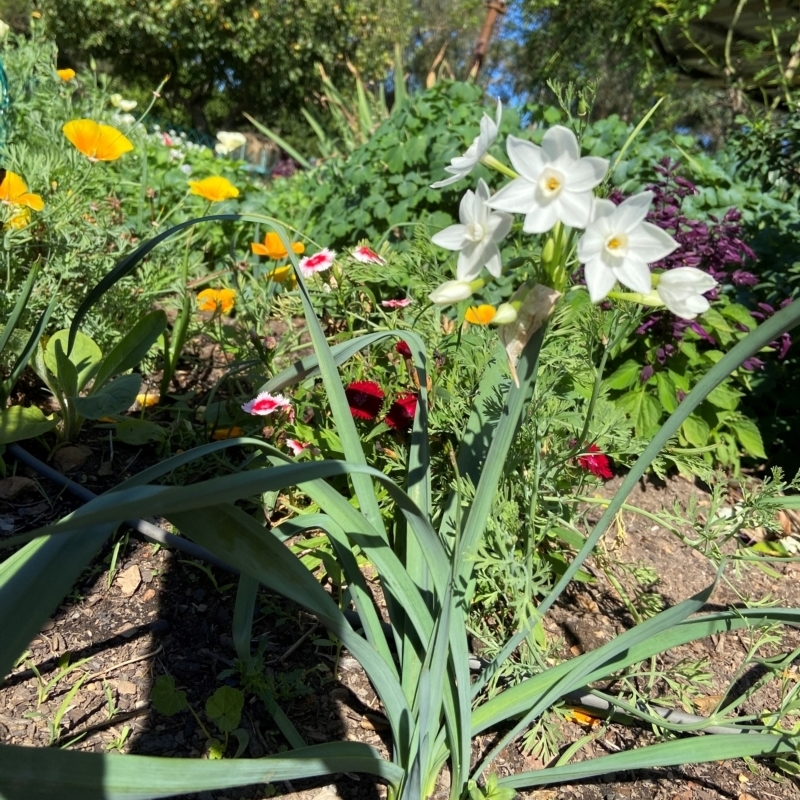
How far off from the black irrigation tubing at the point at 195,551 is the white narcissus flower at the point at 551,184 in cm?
63

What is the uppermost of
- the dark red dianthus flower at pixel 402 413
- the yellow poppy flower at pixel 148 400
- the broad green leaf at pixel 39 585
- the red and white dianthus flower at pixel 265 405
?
the yellow poppy flower at pixel 148 400

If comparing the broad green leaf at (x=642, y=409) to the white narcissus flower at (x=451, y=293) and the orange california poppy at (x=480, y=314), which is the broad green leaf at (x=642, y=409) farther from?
the white narcissus flower at (x=451, y=293)

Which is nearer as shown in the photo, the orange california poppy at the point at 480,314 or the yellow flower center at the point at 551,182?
the yellow flower center at the point at 551,182

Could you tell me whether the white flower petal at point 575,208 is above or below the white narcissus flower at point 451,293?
above

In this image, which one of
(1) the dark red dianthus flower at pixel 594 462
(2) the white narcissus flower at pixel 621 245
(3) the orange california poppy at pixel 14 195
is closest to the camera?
(2) the white narcissus flower at pixel 621 245

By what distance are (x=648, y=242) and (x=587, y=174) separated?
11cm

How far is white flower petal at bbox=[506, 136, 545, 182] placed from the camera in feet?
2.45

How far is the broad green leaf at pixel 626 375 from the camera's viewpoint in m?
2.10

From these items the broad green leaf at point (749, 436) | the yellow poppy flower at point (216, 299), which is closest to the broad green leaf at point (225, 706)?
the yellow poppy flower at point (216, 299)

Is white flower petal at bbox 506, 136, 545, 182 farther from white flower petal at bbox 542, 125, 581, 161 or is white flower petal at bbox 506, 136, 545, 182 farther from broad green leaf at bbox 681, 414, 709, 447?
broad green leaf at bbox 681, 414, 709, 447

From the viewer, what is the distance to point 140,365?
2189 mm

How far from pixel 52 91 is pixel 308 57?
974cm

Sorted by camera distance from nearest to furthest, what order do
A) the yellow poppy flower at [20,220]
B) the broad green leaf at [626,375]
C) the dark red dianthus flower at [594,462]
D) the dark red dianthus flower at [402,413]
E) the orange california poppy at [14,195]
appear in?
the dark red dianthus flower at [594,462] → the dark red dianthus flower at [402,413] → the orange california poppy at [14,195] → the yellow poppy flower at [20,220] → the broad green leaf at [626,375]

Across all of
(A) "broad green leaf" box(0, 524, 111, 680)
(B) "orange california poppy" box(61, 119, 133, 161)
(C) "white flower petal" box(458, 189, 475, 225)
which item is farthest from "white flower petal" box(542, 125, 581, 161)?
(B) "orange california poppy" box(61, 119, 133, 161)
